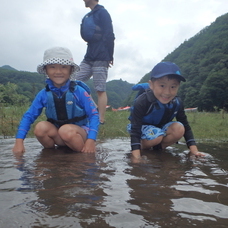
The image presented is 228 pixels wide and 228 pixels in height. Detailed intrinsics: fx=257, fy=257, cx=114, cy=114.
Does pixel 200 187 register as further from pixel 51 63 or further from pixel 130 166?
pixel 51 63

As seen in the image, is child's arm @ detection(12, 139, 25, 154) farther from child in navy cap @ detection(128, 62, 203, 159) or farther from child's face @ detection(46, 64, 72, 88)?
child in navy cap @ detection(128, 62, 203, 159)

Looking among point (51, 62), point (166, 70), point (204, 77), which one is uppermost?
point (204, 77)

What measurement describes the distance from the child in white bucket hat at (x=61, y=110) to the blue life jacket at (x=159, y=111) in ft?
2.24

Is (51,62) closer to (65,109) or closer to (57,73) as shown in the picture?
(57,73)

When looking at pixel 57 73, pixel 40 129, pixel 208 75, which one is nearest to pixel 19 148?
pixel 40 129

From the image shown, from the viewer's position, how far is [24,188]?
1.56m

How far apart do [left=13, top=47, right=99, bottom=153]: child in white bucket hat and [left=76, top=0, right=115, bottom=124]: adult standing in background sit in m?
1.69

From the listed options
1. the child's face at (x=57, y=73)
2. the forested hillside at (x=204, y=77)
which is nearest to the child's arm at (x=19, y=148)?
the child's face at (x=57, y=73)

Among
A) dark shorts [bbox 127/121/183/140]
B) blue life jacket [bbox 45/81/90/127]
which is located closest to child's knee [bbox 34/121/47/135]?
blue life jacket [bbox 45/81/90/127]

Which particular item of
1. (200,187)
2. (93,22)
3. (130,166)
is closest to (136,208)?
(200,187)

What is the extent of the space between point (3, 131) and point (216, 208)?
4.22 m

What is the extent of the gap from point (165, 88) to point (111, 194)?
1.76 m

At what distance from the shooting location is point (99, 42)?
16.6ft

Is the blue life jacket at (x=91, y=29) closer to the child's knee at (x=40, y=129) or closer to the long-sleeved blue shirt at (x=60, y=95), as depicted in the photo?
the long-sleeved blue shirt at (x=60, y=95)
